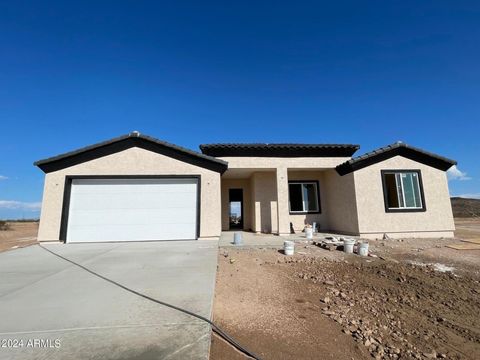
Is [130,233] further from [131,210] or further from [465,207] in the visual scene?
[465,207]

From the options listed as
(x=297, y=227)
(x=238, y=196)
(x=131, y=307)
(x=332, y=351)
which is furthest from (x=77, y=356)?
(x=238, y=196)

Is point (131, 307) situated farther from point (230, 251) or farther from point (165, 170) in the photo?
point (165, 170)

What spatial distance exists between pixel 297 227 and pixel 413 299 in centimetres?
866

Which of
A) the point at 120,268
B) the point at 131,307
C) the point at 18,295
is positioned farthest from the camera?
the point at 120,268

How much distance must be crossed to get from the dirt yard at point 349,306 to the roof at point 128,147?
482 centimetres

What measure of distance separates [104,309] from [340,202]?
11426 millimetres

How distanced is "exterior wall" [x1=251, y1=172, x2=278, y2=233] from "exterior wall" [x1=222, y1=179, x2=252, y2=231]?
1461mm

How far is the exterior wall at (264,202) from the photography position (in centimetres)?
1319

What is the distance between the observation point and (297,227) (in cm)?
1341

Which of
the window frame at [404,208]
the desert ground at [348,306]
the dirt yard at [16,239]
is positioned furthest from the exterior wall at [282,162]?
the dirt yard at [16,239]

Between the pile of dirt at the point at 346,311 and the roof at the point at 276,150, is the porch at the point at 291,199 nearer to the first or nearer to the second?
the roof at the point at 276,150

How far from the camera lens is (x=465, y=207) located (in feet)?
107

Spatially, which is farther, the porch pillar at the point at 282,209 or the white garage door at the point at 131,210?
the porch pillar at the point at 282,209

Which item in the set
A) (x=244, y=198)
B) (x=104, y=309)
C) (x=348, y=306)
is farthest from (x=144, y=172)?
(x=348, y=306)
